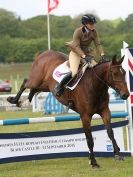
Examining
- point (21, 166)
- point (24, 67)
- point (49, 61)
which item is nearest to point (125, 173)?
point (21, 166)

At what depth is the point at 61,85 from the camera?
31.7 feet

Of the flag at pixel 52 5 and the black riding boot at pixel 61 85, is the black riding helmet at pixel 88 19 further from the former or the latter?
the flag at pixel 52 5

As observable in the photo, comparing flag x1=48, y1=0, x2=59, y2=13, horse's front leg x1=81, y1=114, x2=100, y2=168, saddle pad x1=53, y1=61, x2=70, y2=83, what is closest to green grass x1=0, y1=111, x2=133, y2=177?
horse's front leg x1=81, y1=114, x2=100, y2=168

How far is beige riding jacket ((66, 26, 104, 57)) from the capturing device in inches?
368

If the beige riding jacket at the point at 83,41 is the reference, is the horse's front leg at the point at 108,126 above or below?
below

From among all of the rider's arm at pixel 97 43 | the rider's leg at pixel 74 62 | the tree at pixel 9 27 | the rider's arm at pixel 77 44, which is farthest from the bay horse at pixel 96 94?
the tree at pixel 9 27

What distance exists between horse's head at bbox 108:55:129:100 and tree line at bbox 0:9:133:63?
62299mm

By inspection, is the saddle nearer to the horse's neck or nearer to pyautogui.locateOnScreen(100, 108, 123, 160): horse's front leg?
the horse's neck

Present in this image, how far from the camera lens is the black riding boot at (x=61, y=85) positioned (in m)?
9.55

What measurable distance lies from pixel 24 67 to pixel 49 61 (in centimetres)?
6228

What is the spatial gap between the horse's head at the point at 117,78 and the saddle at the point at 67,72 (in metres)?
0.80

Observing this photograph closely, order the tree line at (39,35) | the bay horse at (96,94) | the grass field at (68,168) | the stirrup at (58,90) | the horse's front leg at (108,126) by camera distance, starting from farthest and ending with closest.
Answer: the tree line at (39,35) < the stirrup at (58,90) < the horse's front leg at (108,126) < the bay horse at (96,94) < the grass field at (68,168)

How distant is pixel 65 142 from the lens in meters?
9.94

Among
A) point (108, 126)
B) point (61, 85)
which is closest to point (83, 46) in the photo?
point (61, 85)
